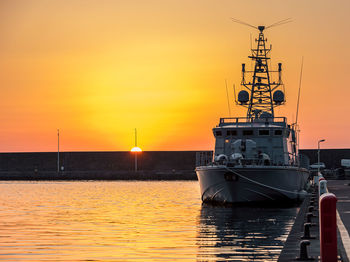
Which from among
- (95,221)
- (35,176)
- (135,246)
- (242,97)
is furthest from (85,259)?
(35,176)

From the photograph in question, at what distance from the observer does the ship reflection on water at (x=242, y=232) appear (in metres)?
19.2

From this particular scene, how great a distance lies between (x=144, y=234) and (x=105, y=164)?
110436 mm

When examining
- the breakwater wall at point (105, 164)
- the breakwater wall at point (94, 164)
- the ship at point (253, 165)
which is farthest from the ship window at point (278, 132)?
the breakwater wall at point (94, 164)

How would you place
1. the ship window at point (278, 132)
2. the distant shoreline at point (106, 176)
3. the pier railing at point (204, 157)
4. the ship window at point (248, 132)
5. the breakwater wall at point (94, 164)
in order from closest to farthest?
the ship window at point (278, 132) < the ship window at point (248, 132) < the pier railing at point (204, 157) < the distant shoreline at point (106, 176) < the breakwater wall at point (94, 164)

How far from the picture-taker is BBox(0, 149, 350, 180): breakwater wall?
12269 cm

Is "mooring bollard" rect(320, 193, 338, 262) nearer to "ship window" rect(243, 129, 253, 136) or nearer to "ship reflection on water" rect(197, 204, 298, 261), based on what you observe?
"ship reflection on water" rect(197, 204, 298, 261)

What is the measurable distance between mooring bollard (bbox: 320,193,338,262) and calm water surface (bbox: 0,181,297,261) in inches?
176

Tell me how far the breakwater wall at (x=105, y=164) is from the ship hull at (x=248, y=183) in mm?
80241

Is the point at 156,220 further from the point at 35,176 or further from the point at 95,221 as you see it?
the point at 35,176

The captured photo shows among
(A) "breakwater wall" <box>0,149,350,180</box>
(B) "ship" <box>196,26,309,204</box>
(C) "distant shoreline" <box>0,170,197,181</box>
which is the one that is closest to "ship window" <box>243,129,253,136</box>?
(B) "ship" <box>196,26,309,204</box>

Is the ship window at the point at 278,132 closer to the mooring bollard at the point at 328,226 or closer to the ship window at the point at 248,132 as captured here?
the ship window at the point at 248,132

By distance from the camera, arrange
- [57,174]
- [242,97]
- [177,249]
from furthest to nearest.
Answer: [57,174] < [242,97] < [177,249]

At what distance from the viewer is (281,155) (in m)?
42.0

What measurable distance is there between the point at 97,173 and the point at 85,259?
A: 109729 mm
